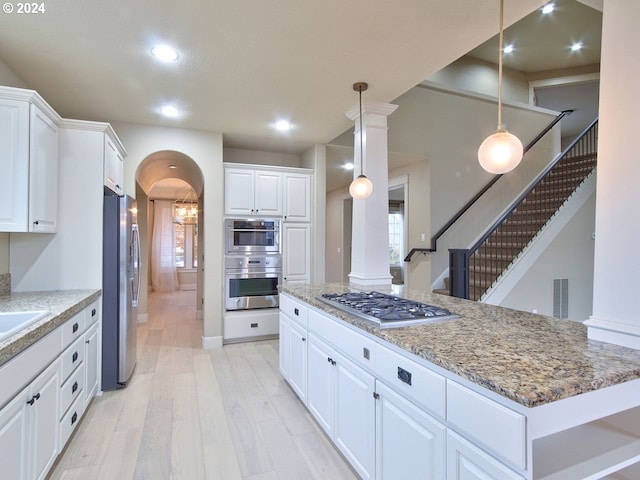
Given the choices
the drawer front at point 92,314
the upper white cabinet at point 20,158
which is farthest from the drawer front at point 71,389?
the upper white cabinet at point 20,158

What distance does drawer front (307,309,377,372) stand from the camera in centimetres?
168

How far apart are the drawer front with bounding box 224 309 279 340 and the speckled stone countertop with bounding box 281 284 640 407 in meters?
2.73

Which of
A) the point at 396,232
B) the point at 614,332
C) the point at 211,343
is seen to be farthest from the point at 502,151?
the point at 396,232

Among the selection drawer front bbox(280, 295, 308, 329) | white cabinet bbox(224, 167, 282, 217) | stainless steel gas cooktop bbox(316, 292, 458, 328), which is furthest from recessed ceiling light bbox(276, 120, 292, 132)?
stainless steel gas cooktop bbox(316, 292, 458, 328)

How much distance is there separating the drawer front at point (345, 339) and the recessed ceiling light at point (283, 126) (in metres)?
2.29

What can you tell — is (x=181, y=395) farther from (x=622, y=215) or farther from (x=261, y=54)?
(x=622, y=215)

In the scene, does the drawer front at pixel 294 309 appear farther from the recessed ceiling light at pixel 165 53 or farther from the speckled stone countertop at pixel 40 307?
the recessed ceiling light at pixel 165 53

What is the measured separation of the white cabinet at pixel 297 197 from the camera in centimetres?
463

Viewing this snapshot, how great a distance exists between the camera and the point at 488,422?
1030mm

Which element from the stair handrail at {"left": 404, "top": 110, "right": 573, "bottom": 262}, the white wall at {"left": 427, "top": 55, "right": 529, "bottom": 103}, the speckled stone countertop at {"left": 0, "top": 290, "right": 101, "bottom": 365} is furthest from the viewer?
the white wall at {"left": 427, "top": 55, "right": 529, "bottom": 103}

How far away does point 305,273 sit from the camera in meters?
4.73

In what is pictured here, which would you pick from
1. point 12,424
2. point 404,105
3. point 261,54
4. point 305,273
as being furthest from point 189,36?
point 404,105

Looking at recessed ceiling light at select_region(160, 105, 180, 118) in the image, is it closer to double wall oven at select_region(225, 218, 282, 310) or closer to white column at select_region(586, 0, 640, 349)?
double wall oven at select_region(225, 218, 282, 310)

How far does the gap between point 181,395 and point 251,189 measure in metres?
2.52
